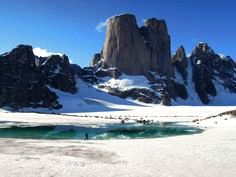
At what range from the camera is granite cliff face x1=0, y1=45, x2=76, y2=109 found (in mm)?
148875

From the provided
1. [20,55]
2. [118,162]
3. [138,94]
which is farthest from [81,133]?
[138,94]

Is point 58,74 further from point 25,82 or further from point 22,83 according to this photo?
point 22,83

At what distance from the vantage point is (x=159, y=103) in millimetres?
186250

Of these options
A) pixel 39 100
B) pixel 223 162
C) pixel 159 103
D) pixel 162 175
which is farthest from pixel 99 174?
pixel 159 103

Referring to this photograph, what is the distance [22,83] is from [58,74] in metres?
21.6

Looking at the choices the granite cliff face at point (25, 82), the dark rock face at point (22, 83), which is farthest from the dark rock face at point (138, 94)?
the dark rock face at point (22, 83)

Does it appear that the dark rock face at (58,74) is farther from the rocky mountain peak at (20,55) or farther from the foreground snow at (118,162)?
the foreground snow at (118,162)

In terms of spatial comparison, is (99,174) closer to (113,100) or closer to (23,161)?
(23,161)

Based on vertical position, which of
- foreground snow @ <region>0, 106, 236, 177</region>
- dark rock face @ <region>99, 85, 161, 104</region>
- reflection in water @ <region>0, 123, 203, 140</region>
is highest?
dark rock face @ <region>99, 85, 161, 104</region>

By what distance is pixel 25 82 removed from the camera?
157000mm

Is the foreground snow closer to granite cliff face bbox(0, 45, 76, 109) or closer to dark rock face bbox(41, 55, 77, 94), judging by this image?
granite cliff face bbox(0, 45, 76, 109)

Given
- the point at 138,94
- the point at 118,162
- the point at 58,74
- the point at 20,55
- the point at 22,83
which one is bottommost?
the point at 118,162

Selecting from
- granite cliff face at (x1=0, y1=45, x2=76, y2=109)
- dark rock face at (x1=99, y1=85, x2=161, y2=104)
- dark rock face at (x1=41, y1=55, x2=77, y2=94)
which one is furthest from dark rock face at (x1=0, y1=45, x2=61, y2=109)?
dark rock face at (x1=99, y1=85, x2=161, y2=104)

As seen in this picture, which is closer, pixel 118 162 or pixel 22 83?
pixel 118 162
